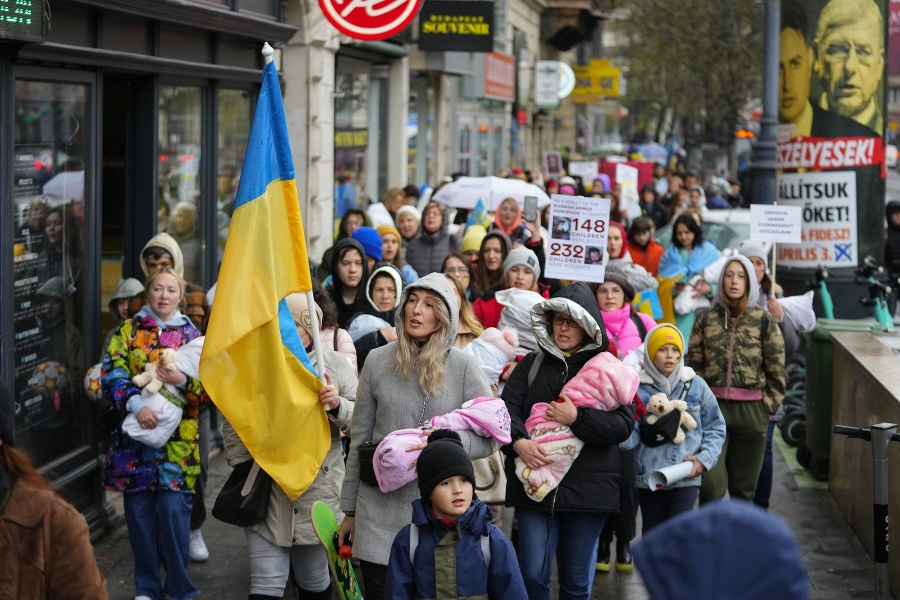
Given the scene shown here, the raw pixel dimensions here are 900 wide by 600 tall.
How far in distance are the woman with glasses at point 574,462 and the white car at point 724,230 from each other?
30.4 feet

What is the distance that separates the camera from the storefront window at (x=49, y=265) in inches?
294

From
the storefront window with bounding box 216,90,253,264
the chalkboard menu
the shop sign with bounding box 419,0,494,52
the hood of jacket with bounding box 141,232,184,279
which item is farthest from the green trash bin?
the shop sign with bounding box 419,0,494,52

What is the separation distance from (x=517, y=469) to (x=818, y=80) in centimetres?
941

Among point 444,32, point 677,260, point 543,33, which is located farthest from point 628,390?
point 543,33

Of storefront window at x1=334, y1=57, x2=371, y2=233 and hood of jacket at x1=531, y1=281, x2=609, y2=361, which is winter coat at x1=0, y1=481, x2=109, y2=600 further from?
storefront window at x1=334, y1=57, x2=371, y2=233

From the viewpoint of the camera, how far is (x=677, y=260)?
12133 mm

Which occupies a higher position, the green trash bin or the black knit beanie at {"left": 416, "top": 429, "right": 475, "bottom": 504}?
the black knit beanie at {"left": 416, "top": 429, "right": 475, "bottom": 504}

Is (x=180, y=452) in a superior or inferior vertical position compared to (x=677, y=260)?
inferior

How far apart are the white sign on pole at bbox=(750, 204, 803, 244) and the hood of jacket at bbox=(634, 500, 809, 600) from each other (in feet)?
29.4

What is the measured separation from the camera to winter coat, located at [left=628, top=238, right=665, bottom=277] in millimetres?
12617

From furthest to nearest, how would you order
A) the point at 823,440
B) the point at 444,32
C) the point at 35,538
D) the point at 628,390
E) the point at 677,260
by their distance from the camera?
the point at 444,32, the point at 677,260, the point at 823,440, the point at 628,390, the point at 35,538

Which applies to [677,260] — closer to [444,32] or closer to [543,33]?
[444,32]

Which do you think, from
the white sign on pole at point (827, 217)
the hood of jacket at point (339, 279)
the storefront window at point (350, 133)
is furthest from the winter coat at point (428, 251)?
the storefront window at point (350, 133)

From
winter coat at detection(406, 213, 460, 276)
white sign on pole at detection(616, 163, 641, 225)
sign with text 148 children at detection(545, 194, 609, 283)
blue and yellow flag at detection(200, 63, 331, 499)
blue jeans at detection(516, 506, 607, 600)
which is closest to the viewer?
blue and yellow flag at detection(200, 63, 331, 499)
